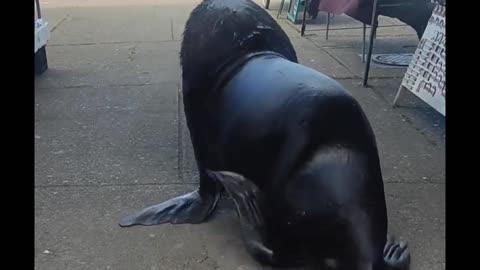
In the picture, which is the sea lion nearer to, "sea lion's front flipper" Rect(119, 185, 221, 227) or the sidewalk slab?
"sea lion's front flipper" Rect(119, 185, 221, 227)

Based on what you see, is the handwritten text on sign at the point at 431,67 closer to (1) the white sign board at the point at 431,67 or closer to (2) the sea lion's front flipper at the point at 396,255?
(1) the white sign board at the point at 431,67

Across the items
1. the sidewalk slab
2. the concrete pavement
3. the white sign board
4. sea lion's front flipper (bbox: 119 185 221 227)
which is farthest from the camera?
the sidewalk slab

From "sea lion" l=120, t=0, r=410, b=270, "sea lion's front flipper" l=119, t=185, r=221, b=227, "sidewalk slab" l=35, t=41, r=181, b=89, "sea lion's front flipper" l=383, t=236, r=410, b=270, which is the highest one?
"sea lion" l=120, t=0, r=410, b=270

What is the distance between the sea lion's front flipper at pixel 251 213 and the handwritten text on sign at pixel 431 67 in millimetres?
2148

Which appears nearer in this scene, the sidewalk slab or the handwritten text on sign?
the handwritten text on sign

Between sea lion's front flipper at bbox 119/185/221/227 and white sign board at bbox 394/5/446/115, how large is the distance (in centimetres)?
194

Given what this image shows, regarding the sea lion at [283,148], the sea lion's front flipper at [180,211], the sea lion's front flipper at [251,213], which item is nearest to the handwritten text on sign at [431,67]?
the sea lion at [283,148]

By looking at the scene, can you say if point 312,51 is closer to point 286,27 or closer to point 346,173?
point 286,27

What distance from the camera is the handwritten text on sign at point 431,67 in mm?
4750

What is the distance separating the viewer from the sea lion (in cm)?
270

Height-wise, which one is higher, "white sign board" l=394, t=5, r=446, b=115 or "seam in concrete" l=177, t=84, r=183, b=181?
"white sign board" l=394, t=5, r=446, b=115

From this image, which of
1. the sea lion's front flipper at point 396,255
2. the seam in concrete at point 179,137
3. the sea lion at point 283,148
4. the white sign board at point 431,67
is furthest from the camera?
the white sign board at point 431,67

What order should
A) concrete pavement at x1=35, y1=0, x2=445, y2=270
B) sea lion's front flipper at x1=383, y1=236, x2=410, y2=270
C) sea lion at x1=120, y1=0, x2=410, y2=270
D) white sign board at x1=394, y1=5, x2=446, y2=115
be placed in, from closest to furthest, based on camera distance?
1. sea lion at x1=120, y1=0, x2=410, y2=270
2. sea lion's front flipper at x1=383, y1=236, x2=410, y2=270
3. concrete pavement at x1=35, y1=0, x2=445, y2=270
4. white sign board at x1=394, y1=5, x2=446, y2=115

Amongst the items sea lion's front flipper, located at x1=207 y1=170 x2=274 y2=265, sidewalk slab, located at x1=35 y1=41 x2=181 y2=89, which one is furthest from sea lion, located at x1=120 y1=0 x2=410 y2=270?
sidewalk slab, located at x1=35 y1=41 x2=181 y2=89
